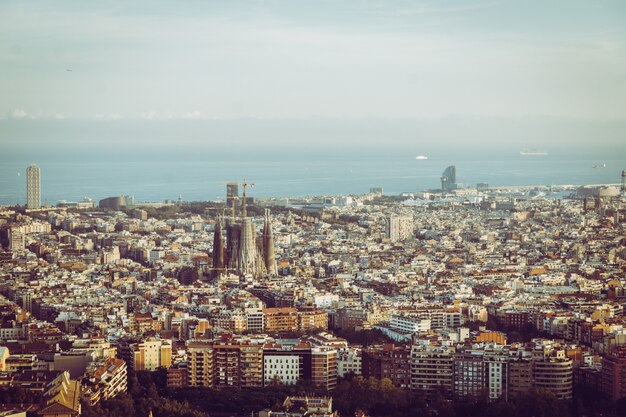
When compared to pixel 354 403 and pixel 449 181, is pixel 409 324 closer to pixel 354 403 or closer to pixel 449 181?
pixel 354 403

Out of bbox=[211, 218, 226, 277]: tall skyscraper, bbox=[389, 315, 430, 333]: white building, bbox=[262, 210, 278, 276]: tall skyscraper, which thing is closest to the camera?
bbox=[389, 315, 430, 333]: white building

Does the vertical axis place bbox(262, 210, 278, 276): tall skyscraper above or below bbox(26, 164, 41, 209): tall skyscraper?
below

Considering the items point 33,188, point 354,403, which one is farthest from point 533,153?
point 354,403

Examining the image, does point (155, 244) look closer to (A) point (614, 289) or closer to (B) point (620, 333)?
(A) point (614, 289)

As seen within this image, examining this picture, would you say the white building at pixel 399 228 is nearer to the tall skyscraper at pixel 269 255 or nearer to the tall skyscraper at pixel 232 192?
the tall skyscraper at pixel 232 192

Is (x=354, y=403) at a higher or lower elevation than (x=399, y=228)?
lower

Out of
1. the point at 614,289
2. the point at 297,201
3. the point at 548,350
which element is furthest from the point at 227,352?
the point at 297,201

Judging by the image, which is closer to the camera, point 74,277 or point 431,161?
point 74,277

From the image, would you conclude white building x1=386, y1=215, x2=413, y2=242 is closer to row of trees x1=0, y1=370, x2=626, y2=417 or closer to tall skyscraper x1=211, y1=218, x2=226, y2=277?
tall skyscraper x1=211, y1=218, x2=226, y2=277

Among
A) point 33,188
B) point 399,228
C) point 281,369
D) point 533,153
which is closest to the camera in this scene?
point 281,369

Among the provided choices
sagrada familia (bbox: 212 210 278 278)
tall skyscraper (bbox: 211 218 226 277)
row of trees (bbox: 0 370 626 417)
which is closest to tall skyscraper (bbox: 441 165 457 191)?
sagrada familia (bbox: 212 210 278 278)

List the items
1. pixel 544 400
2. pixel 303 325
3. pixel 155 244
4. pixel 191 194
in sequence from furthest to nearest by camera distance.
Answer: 1. pixel 191 194
2. pixel 155 244
3. pixel 303 325
4. pixel 544 400
